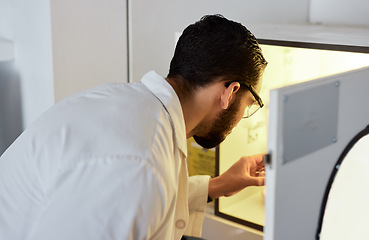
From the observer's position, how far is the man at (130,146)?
104 centimetres

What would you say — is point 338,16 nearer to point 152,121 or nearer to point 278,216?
point 152,121

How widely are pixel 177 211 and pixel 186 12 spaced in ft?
2.96

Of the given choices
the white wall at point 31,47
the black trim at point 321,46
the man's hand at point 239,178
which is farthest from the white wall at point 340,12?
the white wall at point 31,47

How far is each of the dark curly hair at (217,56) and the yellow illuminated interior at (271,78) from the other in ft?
1.11

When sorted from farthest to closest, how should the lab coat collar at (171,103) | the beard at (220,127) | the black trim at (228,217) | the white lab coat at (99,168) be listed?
the black trim at (228,217)
the beard at (220,127)
the lab coat collar at (171,103)
the white lab coat at (99,168)

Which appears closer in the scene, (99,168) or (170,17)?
(99,168)

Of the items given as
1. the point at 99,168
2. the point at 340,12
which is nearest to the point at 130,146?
the point at 99,168

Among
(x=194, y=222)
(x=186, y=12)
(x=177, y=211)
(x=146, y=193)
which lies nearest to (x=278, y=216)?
(x=146, y=193)

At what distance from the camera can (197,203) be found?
64.1 inches

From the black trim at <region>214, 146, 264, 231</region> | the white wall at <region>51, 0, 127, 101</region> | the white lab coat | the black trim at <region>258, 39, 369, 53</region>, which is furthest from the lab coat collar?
the white wall at <region>51, 0, 127, 101</region>

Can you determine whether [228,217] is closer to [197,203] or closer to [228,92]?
[197,203]

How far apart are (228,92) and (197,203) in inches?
16.6

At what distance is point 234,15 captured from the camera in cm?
191

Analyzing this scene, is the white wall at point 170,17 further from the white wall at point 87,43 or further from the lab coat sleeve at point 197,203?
the lab coat sleeve at point 197,203
